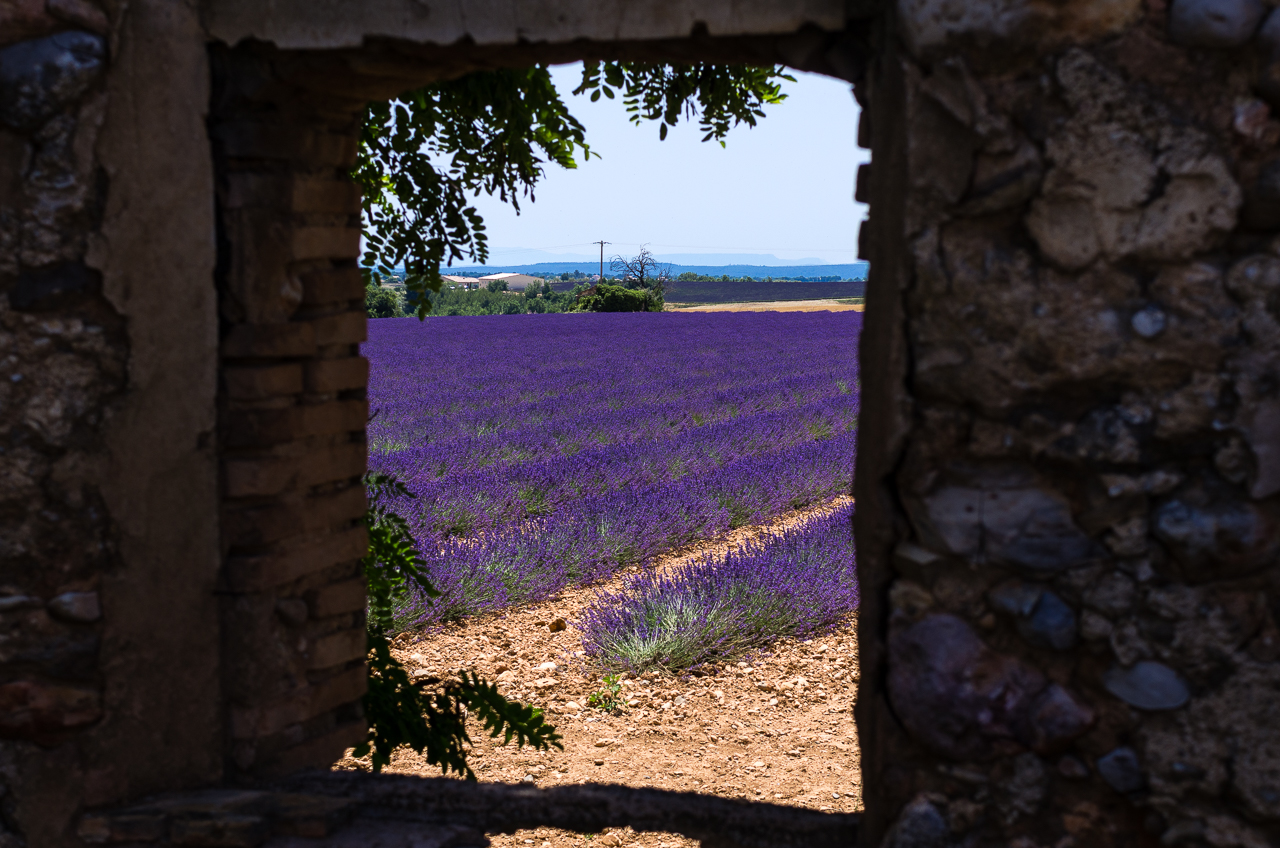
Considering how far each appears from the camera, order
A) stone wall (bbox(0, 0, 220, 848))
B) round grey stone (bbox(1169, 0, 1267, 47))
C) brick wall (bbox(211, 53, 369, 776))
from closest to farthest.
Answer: round grey stone (bbox(1169, 0, 1267, 47))
stone wall (bbox(0, 0, 220, 848))
brick wall (bbox(211, 53, 369, 776))

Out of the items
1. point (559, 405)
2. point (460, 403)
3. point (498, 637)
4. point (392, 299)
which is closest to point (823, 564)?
point (498, 637)

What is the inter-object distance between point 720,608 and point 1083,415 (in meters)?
3.03

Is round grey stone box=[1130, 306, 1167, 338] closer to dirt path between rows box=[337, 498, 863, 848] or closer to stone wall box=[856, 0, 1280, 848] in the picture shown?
stone wall box=[856, 0, 1280, 848]

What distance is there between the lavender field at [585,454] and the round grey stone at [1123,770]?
3387 mm

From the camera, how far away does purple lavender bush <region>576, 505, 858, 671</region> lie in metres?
4.11

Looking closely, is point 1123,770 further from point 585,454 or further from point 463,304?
point 463,304

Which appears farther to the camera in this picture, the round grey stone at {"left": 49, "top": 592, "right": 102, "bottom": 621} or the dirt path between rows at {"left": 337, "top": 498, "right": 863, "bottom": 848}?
the dirt path between rows at {"left": 337, "top": 498, "right": 863, "bottom": 848}

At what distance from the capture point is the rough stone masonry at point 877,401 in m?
1.39

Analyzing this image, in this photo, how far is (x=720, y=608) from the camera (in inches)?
172

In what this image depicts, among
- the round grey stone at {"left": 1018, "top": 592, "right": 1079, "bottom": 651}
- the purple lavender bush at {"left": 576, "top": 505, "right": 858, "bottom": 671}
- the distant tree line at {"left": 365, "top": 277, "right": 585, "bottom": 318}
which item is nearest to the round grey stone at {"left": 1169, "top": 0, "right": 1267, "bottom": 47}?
the round grey stone at {"left": 1018, "top": 592, "right": 1079, "bottom": 651}

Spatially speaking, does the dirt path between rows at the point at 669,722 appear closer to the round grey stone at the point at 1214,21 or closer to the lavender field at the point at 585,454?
the lavender field at the point at 585,454

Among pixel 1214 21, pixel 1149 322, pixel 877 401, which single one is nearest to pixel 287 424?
pixel 877 401

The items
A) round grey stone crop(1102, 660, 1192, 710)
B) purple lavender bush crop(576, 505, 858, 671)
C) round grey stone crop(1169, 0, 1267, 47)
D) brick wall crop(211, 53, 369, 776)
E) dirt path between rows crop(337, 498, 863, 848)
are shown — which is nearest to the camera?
round grey stone crop(1169, 0, 1267, 47)

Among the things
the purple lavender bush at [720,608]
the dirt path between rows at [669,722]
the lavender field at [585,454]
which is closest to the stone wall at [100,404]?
the dirt path between rows at [669,722]
